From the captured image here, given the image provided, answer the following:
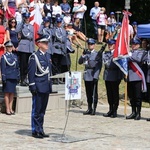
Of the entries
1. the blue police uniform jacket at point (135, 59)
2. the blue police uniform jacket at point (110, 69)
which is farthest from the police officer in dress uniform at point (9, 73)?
the blue police uniform jacket at point (135, 59)

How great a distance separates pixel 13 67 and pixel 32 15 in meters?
2.69

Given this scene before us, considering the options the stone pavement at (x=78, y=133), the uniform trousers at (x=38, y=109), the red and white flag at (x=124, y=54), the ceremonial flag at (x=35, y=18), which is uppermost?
the ceremonial flag at (x=35, y=18)

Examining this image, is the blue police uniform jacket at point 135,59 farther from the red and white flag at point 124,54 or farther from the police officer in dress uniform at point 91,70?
the police officer in dress uniform at point 91,70

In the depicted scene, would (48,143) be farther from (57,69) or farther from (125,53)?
(57,69)

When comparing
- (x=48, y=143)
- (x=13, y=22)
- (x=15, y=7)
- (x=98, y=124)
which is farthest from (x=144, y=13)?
(x=48, y=143)

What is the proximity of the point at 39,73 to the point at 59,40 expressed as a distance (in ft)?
17.1

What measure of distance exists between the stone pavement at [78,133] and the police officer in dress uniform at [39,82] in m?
0.36

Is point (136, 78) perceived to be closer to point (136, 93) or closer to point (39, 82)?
point (136, 93)

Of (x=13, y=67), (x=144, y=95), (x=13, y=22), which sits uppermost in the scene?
(x=13, y=22)

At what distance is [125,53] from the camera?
13969 mm

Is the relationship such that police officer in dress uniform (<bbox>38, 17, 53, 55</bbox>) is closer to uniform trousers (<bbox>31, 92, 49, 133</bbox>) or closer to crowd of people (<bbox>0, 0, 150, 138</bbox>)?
crowd of people (<bbox>0, 0, 150, 138</bbox>)

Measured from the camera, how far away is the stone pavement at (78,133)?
1024cm

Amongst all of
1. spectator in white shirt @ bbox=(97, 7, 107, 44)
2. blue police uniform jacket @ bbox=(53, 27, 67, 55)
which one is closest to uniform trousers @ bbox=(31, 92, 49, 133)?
blue police uniform jacket @ bbox=(53, 27, 67, 55)

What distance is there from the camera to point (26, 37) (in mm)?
15375
